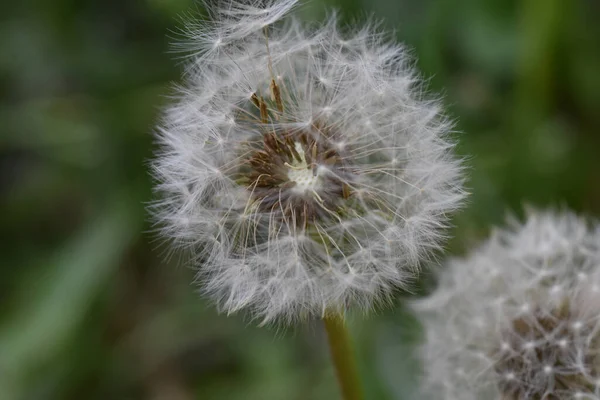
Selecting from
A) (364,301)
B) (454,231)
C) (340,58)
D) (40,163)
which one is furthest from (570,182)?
(40,163)

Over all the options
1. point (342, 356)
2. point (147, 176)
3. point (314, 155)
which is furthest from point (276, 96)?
point (147, 176)

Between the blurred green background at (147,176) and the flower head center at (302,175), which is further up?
the flower head center at (302,175)

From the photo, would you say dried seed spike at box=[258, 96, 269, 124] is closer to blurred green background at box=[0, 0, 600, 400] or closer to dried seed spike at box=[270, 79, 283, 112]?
dried seed spike at box=[270, 79, 283, 112]

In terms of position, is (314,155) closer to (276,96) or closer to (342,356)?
(276,96)

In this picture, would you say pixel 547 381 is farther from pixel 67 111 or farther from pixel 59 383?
pixel 67 111

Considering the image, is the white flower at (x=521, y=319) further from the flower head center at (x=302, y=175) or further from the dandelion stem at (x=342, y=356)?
the flower head center at (x=302, y=175)

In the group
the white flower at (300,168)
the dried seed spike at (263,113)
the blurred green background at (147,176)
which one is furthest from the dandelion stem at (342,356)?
the blurred green background at (147,176)
